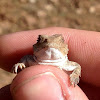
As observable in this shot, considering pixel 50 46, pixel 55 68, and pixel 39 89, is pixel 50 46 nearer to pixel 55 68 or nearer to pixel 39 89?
pixel 55 68

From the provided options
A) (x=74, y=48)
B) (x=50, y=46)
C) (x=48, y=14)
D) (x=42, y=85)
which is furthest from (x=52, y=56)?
(x=48, y=14)

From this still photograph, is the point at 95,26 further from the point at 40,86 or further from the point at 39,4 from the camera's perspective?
the point at 40,86

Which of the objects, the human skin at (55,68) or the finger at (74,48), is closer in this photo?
the human skin at (55,68)

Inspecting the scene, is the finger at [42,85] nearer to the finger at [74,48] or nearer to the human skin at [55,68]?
the human skin at [55,68]

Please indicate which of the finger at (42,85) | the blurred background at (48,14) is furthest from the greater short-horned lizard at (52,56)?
the blurred background at (48,14)

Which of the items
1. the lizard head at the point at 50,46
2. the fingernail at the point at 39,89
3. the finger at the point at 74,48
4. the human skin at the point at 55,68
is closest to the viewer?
the fingernail at the point at 39,89

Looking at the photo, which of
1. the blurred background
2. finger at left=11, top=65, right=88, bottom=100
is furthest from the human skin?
the blurred background

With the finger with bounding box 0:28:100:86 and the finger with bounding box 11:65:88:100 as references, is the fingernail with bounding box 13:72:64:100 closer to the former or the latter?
the finger with bounding box 11:65:88:100
